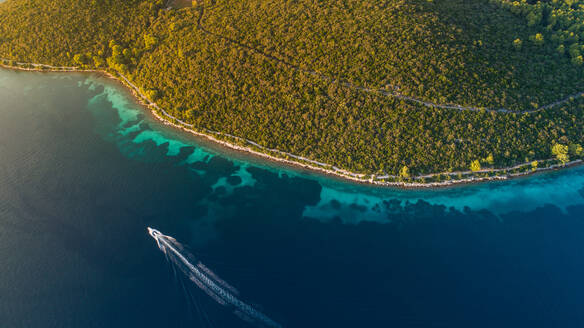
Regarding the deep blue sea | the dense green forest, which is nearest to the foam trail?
the deep blue sea

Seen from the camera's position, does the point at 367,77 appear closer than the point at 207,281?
No

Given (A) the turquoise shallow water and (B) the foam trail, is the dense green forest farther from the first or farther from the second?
(B) the foam trail

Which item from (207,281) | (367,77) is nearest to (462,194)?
(367,77)

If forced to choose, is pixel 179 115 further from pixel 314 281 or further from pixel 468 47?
pixel 468 47

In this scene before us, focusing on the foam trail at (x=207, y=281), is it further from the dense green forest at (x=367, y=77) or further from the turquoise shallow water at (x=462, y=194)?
the dense green forest at (x=367, y=77)

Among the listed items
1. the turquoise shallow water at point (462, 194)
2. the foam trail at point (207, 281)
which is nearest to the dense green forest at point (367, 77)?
the turquoise shallow water at point (462, 194)

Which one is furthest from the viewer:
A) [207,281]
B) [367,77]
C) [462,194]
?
[367,77]

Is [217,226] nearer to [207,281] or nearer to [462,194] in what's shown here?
[207,281]
